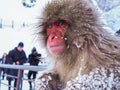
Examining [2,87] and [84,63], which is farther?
[2,87]

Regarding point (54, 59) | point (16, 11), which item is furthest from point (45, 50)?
point (16, 11)

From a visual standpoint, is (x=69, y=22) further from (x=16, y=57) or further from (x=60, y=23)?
(x=16, y=57)

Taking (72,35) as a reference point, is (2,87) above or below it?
below

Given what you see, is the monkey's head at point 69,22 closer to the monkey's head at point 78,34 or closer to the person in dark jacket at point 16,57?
the monkey's head at point 78,34

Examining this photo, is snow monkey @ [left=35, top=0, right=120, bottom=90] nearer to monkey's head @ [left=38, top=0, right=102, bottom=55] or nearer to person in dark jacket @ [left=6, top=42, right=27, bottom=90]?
monkey's head @ [left=38, top=0, right=102, bottom=55]

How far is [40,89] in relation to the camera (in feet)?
1.35

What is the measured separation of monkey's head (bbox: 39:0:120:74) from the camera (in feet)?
1.19

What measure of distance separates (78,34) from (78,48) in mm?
17

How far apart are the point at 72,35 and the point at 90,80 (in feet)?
0.19

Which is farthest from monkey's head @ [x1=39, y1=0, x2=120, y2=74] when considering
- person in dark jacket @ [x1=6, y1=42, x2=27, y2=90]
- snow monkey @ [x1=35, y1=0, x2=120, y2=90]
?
person in dark jacket @ [x1=6, y1=42, x2=27, y2=90]

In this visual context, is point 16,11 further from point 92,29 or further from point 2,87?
point 92,29

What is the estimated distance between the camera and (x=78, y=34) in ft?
1.22

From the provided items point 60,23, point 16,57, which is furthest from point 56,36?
point 16,57

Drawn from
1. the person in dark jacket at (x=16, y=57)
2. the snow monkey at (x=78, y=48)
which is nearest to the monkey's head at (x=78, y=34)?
the snow monkey at (x=78, y=48)
